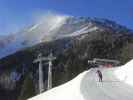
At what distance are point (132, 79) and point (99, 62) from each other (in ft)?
333

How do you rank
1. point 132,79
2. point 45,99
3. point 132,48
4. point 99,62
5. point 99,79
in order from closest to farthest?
point 45,99, point 132,79, point 99,79, point 99,62, point 132,48

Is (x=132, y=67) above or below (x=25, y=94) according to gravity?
above

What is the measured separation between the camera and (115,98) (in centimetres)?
3856

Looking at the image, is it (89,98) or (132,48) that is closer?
(89,98)

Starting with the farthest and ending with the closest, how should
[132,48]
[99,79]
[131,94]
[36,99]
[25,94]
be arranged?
1. [132,48]
2. [25,94]
3. [99,79]
4. [36,99]
5. [131,94]

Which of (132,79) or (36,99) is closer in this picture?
(36,99)

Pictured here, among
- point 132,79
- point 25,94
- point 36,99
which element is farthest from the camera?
point 25,94

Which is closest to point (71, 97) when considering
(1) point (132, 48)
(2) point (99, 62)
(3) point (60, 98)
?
(3) point (60, 98)

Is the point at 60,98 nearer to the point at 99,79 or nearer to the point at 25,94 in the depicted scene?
the point at 99,79

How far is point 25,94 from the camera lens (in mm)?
170250

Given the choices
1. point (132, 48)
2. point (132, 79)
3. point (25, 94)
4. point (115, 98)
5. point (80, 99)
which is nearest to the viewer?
point (80, 99)

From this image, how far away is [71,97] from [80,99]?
329 cm

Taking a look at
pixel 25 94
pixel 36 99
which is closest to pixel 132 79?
pixel 36 99

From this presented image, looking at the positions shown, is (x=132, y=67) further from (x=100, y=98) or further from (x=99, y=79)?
(x=100, y=98)
